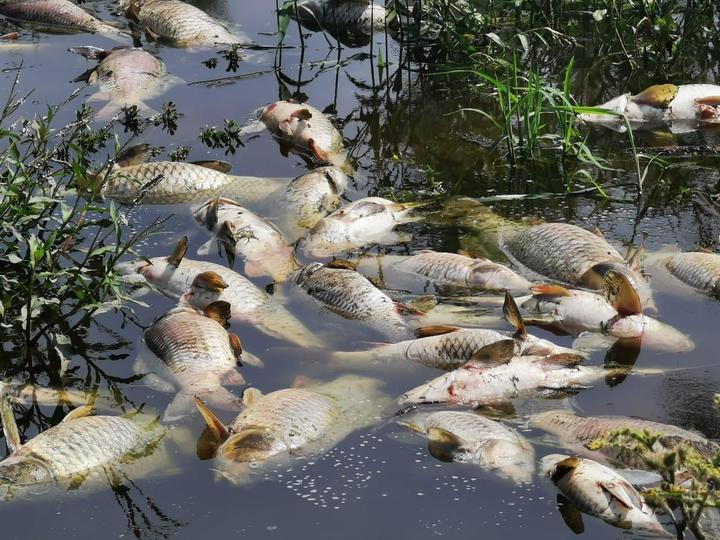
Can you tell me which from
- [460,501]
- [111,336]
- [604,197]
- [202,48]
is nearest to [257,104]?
[202,48]

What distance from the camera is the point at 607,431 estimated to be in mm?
4820

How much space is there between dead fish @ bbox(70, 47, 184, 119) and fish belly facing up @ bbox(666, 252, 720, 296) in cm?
420

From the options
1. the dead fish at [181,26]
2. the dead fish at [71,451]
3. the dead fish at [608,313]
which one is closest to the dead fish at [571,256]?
the dead fish at [608,313]

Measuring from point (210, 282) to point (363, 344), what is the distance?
841 mm

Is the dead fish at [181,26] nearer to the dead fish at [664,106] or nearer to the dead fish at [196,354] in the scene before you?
the dead fish at [664,106]

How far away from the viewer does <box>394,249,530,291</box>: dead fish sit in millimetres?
6258

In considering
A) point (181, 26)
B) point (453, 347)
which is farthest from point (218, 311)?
point (181, 26)

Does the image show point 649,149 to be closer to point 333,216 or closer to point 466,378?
point 333,216

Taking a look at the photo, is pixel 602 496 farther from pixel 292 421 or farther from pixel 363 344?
→ pixel 363 344

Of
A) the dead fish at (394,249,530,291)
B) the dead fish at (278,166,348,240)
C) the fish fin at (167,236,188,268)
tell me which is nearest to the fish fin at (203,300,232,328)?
the fish fin at (167,236,188,268)

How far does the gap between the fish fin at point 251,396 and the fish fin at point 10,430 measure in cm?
97

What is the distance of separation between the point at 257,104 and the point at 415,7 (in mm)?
1565

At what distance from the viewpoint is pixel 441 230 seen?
276 inches

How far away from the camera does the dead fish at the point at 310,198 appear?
7059 mm
